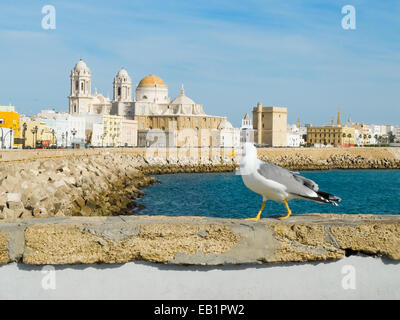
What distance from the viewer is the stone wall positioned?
2.01 metres

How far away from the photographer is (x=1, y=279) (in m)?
2.01

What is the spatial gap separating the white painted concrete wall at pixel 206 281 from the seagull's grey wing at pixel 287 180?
0.53m

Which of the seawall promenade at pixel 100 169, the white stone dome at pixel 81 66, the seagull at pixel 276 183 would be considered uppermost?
the white stone dome at pixel 81 66

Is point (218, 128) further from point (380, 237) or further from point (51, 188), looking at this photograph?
point (380, 237)

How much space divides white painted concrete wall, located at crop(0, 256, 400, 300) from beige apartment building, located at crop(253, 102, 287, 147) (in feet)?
262

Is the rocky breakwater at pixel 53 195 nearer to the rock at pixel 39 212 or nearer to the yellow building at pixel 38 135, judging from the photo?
the rock at pixel 39 212

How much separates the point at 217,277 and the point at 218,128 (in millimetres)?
73097

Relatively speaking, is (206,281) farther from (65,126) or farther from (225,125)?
(225,125)

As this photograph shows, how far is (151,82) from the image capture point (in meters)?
79.4

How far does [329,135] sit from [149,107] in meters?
35.2

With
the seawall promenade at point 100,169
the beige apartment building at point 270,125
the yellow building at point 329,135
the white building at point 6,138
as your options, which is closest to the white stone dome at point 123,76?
the beige apartment building at point 270,125

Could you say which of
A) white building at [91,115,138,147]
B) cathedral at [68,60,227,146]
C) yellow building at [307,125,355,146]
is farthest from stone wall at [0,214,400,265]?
yellow building at [307,125,355,146]

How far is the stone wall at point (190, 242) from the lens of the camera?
2.01 metres

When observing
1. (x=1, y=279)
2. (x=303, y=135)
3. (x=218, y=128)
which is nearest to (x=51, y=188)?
(x=1, y=279)
